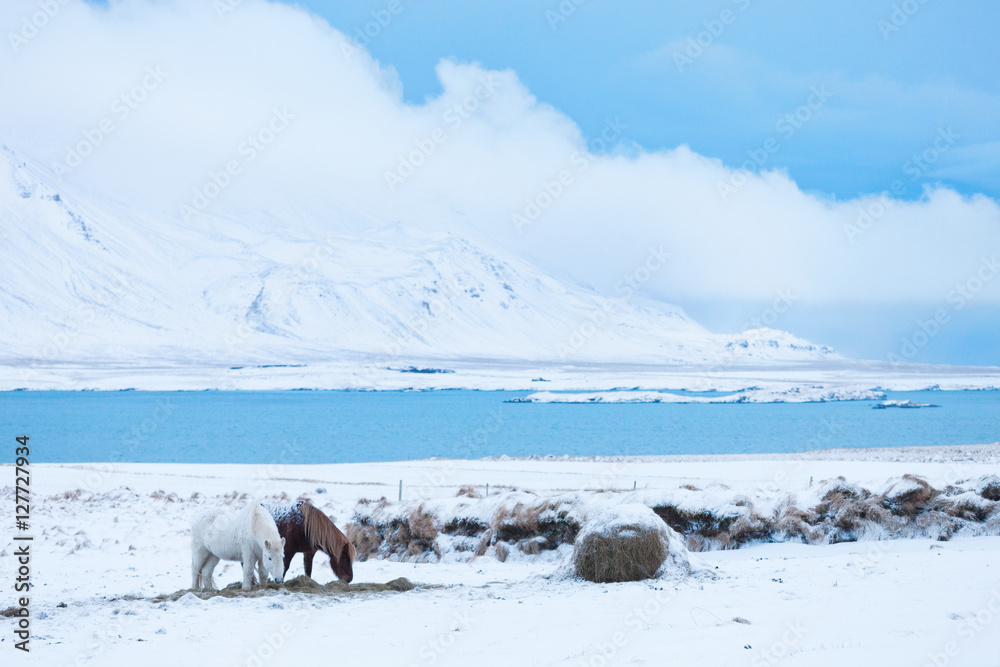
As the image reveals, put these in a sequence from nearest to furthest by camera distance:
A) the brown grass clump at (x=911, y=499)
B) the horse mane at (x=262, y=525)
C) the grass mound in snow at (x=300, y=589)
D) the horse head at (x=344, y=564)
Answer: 1. the grass mound in snow at (x=300, y=589)
2. the horse mane at (x=262, y=525)
3. the horse head at (x=344, y=564)
4. the brown grass clump at (x=911, y=499)

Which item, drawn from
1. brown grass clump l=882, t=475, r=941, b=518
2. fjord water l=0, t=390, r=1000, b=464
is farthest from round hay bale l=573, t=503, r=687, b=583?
fjord water l=0, t=390, r=1000, b=464

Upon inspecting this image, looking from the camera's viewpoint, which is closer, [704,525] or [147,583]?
[147,583]

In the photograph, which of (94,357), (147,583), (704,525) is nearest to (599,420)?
(704,525)

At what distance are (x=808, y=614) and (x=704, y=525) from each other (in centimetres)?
767

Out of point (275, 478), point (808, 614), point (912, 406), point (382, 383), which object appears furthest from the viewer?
point (382, 383)

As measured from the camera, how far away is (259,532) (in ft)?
33.9

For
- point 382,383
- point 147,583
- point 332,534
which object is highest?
point 382,383

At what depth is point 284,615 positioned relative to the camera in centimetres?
891

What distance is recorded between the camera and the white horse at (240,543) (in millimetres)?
10320

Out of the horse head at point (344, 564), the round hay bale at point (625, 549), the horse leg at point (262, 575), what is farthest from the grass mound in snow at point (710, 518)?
the horse leg at point (262, 575)

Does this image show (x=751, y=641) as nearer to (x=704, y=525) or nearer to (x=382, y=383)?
(x=704, y=525)

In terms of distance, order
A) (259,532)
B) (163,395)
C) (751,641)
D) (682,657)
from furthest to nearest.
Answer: (163,395) < (259,532) < (751,641) < (682,657)

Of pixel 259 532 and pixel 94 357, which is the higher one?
pixel 94 357

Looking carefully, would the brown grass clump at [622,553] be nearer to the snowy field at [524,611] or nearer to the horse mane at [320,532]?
the snowy field at [524,611]
